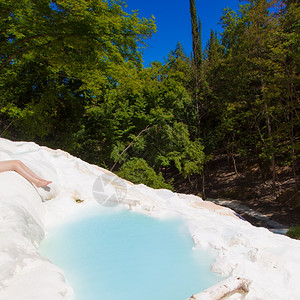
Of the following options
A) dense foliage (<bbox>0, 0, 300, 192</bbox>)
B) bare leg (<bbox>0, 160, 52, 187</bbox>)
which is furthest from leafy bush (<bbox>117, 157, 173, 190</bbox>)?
bare leg (<bbox>0, 160, 52, 187</bbox>)

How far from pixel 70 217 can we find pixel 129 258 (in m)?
1.94

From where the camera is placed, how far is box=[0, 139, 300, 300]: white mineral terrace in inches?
89.2

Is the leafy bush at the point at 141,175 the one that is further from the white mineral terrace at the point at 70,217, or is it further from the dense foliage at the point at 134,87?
the white mineral terrace at the point at 70,217

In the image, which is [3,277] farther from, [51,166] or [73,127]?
[73,127]

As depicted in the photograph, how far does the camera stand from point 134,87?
30.0 ft

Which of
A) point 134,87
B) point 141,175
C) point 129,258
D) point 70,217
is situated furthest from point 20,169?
point 141,175

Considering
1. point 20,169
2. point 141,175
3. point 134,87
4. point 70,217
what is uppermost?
point 134,87

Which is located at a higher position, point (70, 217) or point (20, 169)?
point (20, 169)

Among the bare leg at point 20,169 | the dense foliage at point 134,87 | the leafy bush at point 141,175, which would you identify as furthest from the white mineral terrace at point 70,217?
the leafy bush at point 141,175

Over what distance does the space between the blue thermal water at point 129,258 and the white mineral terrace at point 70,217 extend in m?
0.20

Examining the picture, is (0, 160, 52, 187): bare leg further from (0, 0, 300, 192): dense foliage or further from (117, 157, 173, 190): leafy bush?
(117, 157, 173, 190): leafy bush

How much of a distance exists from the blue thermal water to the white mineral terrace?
0.65 ft

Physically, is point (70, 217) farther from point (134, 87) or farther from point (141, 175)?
point (141, 175)

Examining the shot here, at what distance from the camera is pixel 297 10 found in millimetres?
10539
